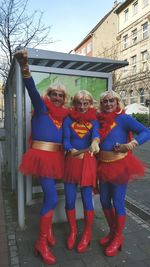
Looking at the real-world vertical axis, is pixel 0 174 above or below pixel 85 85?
below

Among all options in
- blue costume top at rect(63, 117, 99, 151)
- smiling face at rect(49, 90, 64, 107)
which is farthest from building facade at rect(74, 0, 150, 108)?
blue costume top at rect(63, 117, 99, 151)

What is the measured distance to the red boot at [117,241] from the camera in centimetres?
352

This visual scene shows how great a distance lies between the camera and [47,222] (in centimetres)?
345

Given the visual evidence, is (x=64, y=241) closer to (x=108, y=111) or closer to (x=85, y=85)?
(x=108, y=111)

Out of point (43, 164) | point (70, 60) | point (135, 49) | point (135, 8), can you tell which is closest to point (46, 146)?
point (43, 164)

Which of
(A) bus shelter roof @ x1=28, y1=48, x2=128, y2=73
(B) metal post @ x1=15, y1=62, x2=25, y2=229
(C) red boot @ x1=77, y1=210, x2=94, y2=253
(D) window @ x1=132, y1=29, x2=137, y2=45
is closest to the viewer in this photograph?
(C) red boot @ x1=77, y1=210, x2=94, y2=253

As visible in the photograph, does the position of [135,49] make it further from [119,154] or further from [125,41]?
[119,154]

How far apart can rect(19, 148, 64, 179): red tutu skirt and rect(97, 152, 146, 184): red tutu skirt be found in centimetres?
48

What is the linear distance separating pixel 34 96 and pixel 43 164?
75cm

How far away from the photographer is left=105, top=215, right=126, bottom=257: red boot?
3523 millimetres

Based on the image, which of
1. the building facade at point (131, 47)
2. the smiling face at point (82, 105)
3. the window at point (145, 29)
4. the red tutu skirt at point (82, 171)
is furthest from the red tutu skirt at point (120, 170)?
the window at point (145, 29)

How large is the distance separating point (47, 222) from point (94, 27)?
53.6m

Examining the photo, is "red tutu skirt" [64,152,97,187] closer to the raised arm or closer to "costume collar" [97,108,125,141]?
"costume collar" [97,108,125,141]

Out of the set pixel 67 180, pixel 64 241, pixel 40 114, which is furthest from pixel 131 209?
pixel 40 114
